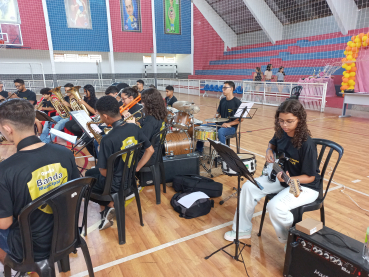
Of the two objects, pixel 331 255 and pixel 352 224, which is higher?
pixel 331 255

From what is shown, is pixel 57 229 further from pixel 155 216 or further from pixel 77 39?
pixel 77 39

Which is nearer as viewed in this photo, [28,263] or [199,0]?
[28,263]

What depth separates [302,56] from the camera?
494 inches

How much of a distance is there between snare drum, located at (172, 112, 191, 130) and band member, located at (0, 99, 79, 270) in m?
2.65

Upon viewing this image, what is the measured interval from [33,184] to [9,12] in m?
17.1

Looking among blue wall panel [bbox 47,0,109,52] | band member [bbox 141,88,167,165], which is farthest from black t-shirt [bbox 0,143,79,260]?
blue wall panel [bbox 47,0,109,52]

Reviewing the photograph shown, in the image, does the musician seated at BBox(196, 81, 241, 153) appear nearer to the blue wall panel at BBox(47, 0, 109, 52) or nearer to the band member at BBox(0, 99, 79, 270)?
the band member at BBox(0, 99, 79, 270)

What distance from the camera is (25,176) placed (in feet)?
→ 4.53

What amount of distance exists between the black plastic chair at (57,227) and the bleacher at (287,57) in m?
11.7

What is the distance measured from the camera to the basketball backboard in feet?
46.4

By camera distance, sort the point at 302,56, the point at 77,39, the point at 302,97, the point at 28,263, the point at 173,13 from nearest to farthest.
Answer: the point at 28,263
the point at 302,97
the point at 302,56
the point at 77,39
the point at 173,13

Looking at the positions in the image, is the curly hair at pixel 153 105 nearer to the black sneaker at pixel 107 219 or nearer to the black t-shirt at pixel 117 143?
the black t-shirt at pixel 117 143

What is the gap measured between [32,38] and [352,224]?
1814 cm

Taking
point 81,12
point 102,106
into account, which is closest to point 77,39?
point 81,12
